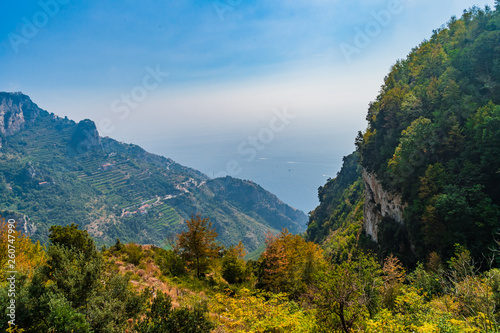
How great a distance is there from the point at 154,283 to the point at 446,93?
36.5 metres

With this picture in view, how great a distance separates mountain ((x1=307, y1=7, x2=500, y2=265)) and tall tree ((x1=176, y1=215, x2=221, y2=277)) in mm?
19739

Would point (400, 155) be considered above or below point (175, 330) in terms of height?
above

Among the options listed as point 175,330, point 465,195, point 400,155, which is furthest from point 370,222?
point 175,330

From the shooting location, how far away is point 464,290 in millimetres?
9086

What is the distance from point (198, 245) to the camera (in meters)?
20.0

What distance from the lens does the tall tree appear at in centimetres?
1994

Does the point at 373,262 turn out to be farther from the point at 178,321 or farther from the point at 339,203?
the point at 339,203

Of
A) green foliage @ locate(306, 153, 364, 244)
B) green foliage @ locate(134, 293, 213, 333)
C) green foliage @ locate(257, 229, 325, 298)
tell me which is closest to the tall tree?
green foliage @ locate(257, 229, 325, 298)

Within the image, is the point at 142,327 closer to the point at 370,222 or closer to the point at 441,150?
the point at 441,150

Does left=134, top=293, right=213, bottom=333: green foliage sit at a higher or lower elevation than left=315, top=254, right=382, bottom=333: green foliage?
higher

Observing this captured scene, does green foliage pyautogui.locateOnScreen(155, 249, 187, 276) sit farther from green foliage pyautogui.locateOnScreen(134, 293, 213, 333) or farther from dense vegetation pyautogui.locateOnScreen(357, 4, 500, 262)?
dense vegetation pyautogui.locateOnScreen(357, 4, 500, 262)

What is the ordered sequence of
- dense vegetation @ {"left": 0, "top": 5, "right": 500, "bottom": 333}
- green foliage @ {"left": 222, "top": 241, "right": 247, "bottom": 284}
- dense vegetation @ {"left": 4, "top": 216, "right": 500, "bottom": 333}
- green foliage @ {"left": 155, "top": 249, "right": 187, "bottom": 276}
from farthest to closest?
green foliage @ {"left": 222, "top": 241, "right": 247, "bottom": 284} < green foliage @ {"left": 155, "top": 249, "right": 187, "bottom": 276} < dense vegetation @ {"left": 0, "top": 5, "right": 500, "bottom": 333} < dense vegetation @ {"left": 4, "top": 216, "right": 500, "bottom": 333}

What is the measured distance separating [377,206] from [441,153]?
1313 cm

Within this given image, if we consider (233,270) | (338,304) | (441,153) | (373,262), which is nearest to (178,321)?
(338,304)
